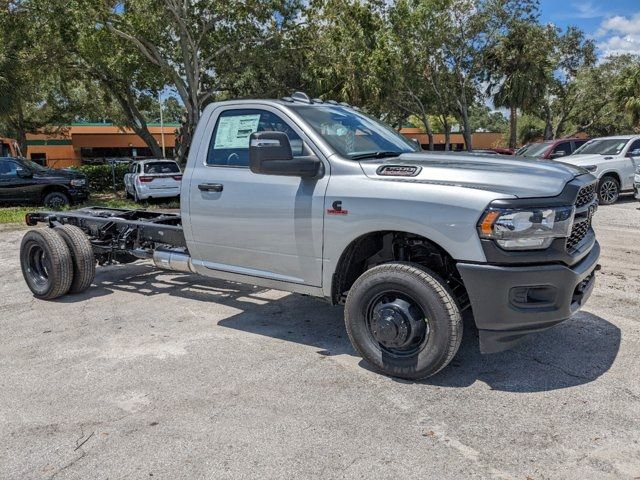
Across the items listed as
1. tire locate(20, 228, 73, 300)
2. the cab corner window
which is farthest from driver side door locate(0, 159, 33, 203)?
the cab corner window

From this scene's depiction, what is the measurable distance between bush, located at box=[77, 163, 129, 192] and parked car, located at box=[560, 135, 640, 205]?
19182 millimetres

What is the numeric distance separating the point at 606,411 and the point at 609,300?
2680 mm

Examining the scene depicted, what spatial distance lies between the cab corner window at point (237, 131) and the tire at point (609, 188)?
39.3ft

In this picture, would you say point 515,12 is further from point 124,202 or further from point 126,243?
point 126,243

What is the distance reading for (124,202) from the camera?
19.6 meters

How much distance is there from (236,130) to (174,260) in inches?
60.9

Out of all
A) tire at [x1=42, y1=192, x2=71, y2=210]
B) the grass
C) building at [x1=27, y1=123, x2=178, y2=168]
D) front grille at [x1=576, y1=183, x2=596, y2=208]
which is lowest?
the grass

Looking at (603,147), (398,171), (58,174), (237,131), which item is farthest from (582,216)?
(58,174)

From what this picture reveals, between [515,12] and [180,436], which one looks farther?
[515,12]

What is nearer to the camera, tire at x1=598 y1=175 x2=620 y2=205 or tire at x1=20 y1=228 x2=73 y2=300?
tire at x1=20 y1=228 x2=73 y2=300

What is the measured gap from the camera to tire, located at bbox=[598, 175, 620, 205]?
46.2 feet

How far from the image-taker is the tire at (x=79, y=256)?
6.36 meters

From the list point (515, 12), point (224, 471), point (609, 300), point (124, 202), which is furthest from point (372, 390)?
point (515, 12)

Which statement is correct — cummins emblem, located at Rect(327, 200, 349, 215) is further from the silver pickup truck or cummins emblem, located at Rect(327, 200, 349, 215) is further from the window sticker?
the window sticker
